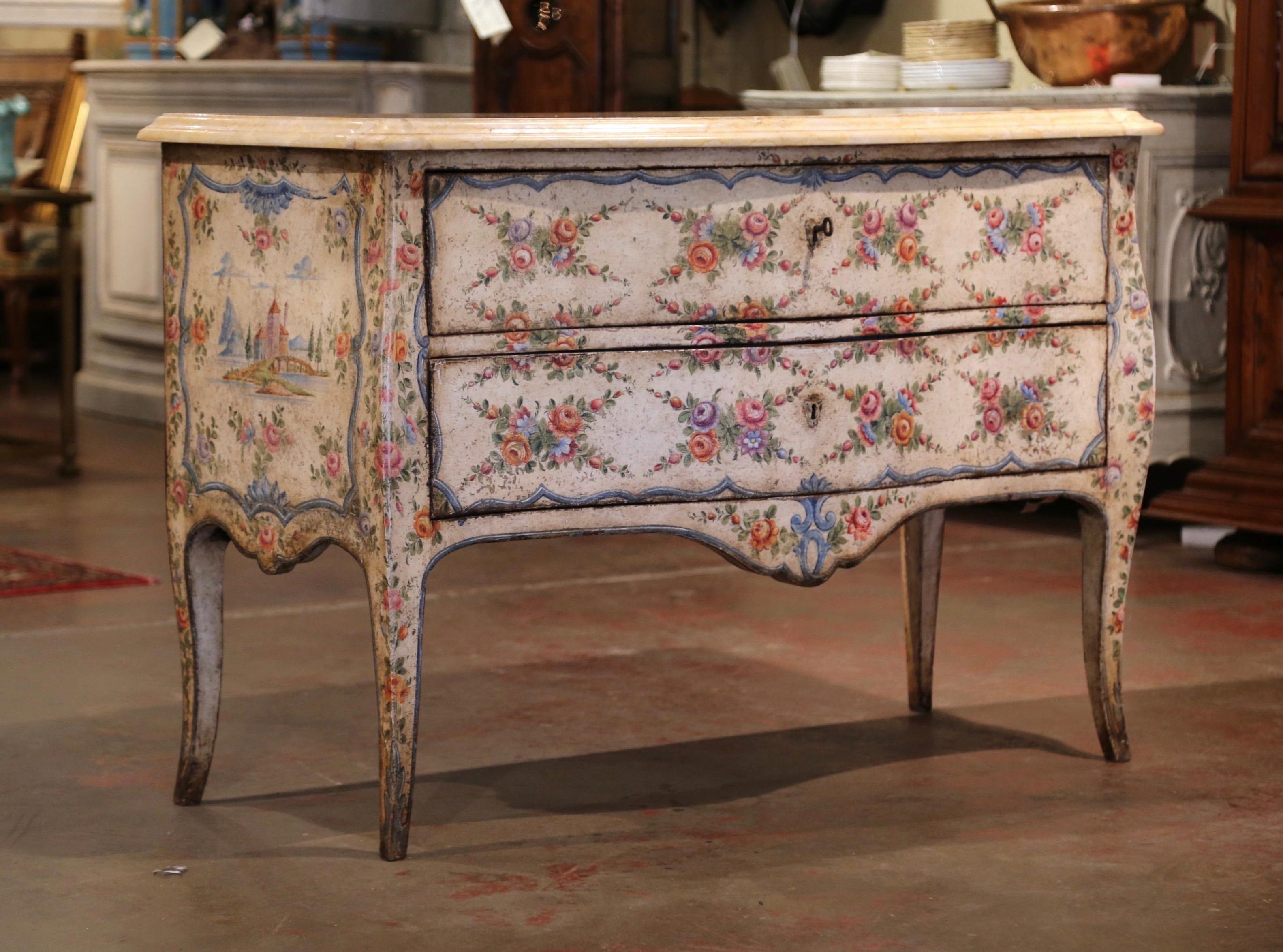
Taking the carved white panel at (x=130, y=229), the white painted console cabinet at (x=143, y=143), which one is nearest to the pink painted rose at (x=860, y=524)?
the white painted console cabinet at (x=143, y=143)

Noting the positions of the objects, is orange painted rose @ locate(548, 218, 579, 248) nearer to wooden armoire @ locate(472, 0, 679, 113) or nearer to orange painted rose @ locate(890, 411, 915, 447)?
orange painted rose @ locate(890, 411, 915, 447)

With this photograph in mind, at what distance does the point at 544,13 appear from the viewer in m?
5.97

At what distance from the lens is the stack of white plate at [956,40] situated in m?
5.16

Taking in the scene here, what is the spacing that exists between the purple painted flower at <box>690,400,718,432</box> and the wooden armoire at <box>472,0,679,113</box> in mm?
3474

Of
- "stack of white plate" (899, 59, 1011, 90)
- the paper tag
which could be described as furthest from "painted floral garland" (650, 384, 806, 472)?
"stack of white plate" (899, 59, 1011, 90)

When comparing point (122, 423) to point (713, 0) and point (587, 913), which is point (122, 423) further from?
point (587, 913)

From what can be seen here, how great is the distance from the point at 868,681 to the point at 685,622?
1.97 ft

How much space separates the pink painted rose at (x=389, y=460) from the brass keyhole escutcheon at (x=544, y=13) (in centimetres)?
377

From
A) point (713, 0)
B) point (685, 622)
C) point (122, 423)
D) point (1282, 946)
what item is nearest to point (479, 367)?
point (1282, 946)

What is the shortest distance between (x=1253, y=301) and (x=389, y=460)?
285cm

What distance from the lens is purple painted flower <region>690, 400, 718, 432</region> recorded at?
2621mm

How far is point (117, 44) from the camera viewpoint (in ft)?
29.7

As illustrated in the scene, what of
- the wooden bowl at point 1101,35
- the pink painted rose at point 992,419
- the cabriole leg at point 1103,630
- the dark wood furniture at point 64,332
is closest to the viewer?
the pink painted rose at point 992,419

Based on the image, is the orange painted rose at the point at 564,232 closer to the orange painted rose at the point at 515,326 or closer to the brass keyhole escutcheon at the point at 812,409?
the orange painted rose at the point at 515,326
